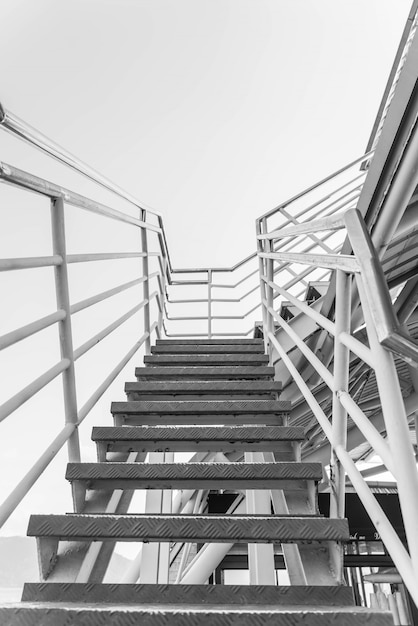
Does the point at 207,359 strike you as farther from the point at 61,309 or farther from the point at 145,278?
the point at 61,309

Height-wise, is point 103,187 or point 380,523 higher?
point 103,187

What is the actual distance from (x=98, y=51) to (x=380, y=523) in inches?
332

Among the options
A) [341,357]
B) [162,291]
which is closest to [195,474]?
[341,357]

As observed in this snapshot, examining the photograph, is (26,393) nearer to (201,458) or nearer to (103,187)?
(103,187)

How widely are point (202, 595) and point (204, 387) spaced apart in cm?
144

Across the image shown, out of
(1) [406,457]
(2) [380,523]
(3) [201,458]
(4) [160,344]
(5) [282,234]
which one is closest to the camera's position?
(1) [406,457]

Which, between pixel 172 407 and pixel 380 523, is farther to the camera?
pixel 172 407

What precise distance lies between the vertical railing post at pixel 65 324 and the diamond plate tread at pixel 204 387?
2.72ft

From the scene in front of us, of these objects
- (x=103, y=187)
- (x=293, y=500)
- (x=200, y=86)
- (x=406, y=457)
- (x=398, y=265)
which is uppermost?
(x=200, y=86)

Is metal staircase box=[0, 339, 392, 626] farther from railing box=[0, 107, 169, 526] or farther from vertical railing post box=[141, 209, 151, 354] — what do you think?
vertical railing post box=[141, 209, 151, 354]

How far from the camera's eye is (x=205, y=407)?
2215mm

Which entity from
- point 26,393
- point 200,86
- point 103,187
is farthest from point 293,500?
point 200,86

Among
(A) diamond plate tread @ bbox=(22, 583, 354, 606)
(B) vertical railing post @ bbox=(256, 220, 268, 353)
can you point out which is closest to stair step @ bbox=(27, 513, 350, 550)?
(A) diamond plate tread @ bbox=(22, 583, 354, 606)

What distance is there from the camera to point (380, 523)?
96 cm
